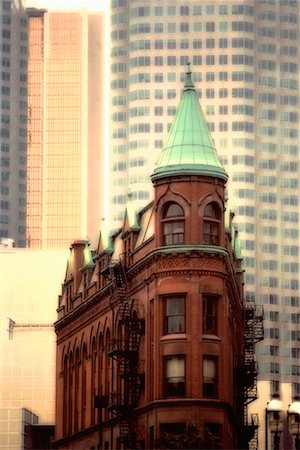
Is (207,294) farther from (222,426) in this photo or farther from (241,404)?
(241,404)

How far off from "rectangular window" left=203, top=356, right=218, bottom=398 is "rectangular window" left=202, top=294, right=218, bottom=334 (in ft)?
6.01

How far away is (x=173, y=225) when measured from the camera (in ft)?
335

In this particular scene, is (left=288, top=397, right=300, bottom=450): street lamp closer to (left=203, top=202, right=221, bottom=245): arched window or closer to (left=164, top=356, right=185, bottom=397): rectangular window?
(left=164, top=356, right=185, bottom=397): rectangular window

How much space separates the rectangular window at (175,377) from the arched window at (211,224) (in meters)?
7.70

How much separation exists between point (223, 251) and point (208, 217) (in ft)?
7.65

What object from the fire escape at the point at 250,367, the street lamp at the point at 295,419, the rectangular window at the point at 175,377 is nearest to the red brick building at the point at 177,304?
the rectangular window at the point at 175,377

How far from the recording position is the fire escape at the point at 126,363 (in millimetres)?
104688

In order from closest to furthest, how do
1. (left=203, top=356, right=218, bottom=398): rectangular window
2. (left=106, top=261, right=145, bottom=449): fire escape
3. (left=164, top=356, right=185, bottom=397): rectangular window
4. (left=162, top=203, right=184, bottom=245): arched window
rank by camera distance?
1. (left=164, top=356, right=185, bottom=397): rectangular window
2. (left=203, top=356, right=218, bottom=398): rectangular window
3. (left=162, top=203, right=184, bottom=245): arched window
4. (left=106, top=261, right=145, bottom=449): fire escape

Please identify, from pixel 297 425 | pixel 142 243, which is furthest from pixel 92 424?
pixel 297 425

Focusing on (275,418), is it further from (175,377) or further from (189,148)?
(189,148)

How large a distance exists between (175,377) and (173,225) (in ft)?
31.6

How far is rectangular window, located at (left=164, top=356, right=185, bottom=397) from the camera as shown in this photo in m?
99.3

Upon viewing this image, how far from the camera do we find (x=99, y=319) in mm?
122062

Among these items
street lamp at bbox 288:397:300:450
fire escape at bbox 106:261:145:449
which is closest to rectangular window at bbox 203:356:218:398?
fire escape at bbox 106:261:145:449
